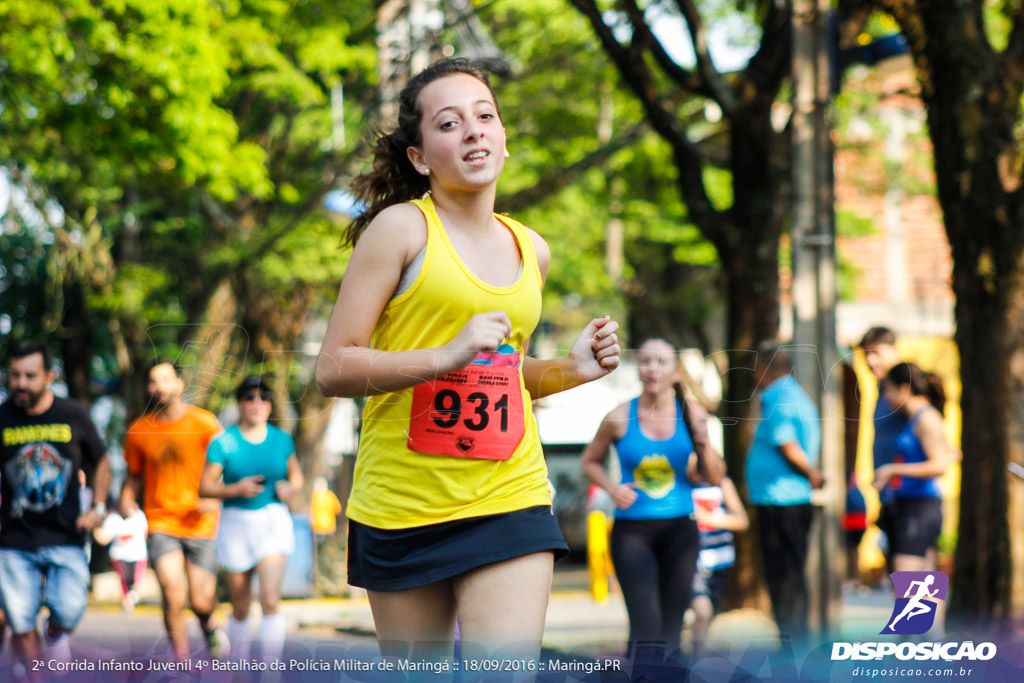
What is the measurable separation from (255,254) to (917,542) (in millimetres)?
9485

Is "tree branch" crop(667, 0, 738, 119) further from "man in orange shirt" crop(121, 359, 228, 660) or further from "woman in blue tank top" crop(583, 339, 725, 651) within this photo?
"man in orange shirt" crop(121, 359, 228, 660)

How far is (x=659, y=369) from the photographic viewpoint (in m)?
6.22

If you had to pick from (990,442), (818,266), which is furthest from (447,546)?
(818,266)

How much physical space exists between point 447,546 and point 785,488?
467 centimetres

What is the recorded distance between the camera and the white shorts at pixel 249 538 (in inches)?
275

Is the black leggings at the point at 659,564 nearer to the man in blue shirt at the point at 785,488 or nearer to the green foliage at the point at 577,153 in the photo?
the man in blue shirt at the point at 785,488

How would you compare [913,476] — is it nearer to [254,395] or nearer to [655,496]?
[655,496]

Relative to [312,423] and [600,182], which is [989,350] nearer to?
[312,423]

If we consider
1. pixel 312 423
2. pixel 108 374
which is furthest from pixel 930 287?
pixel 108 374

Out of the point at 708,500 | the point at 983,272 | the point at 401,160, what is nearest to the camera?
the point at 401,160

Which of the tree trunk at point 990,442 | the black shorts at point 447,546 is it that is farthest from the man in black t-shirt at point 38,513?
the tree trunk at point 990,442

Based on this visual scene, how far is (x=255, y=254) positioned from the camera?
1424 cm

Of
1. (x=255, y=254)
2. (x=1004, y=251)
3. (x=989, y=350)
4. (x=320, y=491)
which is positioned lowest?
(x=320, y=491)

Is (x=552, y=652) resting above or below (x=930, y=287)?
below
